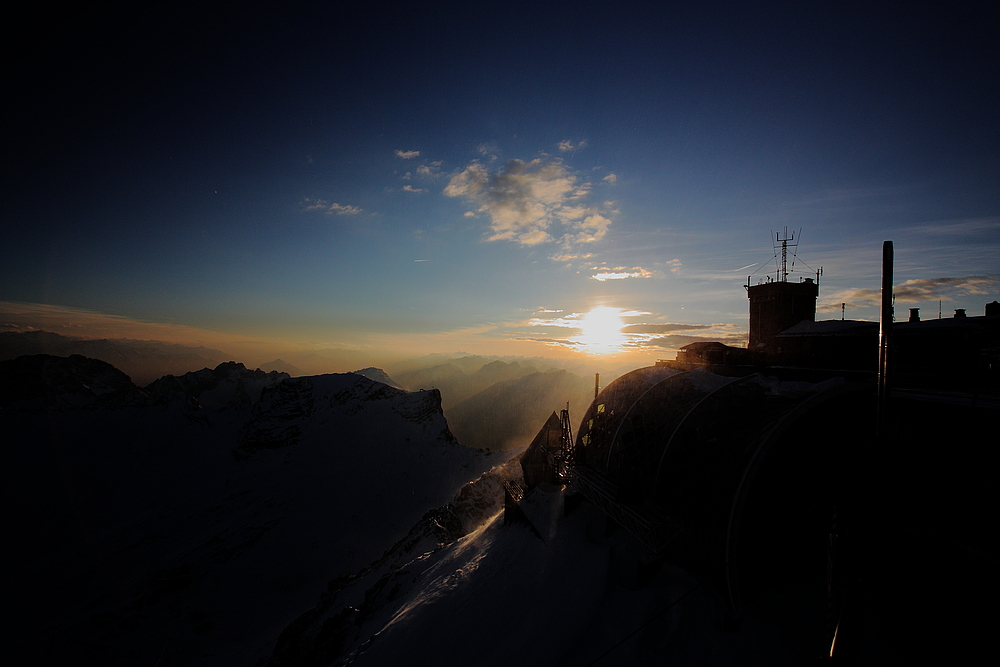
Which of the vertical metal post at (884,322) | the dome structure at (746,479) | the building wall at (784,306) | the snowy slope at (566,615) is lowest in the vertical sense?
the snowy slope at (566,615)

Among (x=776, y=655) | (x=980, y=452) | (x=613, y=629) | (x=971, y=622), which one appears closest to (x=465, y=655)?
(x=613, y=629)

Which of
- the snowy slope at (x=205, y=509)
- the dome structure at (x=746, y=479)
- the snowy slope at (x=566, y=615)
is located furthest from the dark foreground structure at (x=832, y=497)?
the snowy slope at (x=205, y=509)

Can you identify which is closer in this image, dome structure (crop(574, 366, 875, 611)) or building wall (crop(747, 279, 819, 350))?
dome structure (crop(574, 366, 875, 611))

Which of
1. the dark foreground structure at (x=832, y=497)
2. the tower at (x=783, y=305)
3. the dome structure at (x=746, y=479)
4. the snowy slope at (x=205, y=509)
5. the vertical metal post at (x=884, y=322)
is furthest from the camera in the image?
the snowy slope at (x=205, y=509)

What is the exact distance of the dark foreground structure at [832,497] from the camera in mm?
7578

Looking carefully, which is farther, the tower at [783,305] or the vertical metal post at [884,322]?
the tower at [783,305]

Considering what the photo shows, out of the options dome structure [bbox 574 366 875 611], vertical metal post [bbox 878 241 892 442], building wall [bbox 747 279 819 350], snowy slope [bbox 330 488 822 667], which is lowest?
snowy slope [bbox 330 488 822 667]

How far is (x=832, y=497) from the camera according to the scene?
7.70 meters

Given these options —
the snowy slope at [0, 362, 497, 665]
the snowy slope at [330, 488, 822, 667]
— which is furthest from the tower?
the snowy slope at [0, 362, 497, 665]

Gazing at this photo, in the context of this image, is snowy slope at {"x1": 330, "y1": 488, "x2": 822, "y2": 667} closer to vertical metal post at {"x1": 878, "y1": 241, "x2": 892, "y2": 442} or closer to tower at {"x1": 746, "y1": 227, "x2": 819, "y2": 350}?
vertical metal post at {"x1": 878, "y1": 241, "x2": 892, "y2": 442}

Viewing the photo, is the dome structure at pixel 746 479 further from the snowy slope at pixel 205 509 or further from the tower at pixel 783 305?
the snowy slope at pixel 205 509

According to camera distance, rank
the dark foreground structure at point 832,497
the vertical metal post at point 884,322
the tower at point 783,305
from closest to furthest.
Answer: the vertical metal post at point 884,322, the dark foreground structure at point 832,497, the tower at point 783,305

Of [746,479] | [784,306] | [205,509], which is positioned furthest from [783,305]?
[205,509]

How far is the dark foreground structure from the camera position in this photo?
7578 mm
